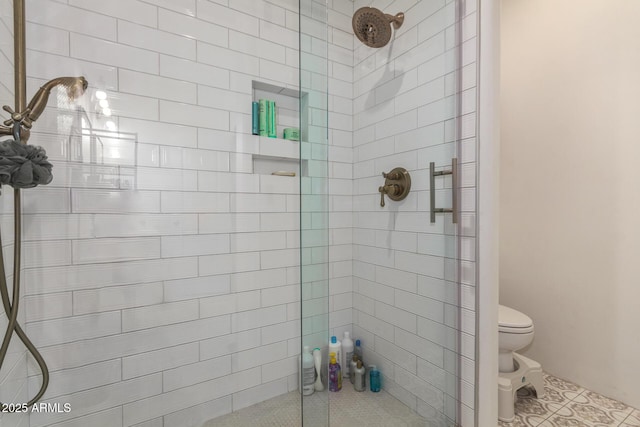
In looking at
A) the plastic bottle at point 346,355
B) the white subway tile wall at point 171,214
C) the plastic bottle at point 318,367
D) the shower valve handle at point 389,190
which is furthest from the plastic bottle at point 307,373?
the shower valve handle at point 389,190

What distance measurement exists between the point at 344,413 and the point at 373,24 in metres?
1.88

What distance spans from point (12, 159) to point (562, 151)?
258cm

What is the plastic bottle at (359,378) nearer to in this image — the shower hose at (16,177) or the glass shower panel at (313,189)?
the glass shower panel at (313,189)

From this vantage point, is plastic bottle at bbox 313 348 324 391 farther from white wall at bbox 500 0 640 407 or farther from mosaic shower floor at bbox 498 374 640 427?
white wall at bbox 500 0 640 407

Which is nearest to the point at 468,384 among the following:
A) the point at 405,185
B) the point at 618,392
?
the point at 405,185

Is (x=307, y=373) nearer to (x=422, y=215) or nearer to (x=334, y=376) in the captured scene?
(x=334, y=376)

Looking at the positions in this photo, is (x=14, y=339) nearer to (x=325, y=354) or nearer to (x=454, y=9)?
(x=325, y=354)

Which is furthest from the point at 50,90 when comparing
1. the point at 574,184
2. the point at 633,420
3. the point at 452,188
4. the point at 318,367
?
the point at 633,420

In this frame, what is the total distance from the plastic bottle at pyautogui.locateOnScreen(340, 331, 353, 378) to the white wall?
132 cm

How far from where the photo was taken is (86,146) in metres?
1.18

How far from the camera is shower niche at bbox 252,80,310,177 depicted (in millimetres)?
Answer: 1561

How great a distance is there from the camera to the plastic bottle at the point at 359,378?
1.56 metres

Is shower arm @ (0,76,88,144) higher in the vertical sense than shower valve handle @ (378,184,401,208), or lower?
higher

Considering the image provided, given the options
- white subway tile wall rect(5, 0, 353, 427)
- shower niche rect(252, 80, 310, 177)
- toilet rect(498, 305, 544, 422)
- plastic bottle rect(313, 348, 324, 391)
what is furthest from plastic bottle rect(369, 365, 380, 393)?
shower niche rect(252, 80, 310, 177)
